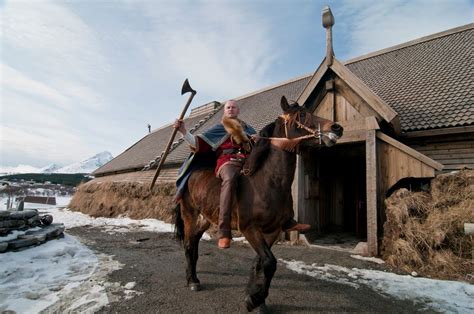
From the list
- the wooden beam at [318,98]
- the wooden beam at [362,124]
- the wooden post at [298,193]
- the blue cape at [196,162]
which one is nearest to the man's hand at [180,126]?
the blue cape at [196,162]

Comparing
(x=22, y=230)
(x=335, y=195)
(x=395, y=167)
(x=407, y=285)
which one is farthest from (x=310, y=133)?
(x=335, y=195)

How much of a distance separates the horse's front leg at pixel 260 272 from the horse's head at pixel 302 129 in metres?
1.26

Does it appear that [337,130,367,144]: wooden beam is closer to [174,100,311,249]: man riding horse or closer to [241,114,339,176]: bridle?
[174,100,311,249]: man riding horse

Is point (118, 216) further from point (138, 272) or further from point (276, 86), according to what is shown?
point (276, 86)

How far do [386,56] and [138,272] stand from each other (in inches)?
584

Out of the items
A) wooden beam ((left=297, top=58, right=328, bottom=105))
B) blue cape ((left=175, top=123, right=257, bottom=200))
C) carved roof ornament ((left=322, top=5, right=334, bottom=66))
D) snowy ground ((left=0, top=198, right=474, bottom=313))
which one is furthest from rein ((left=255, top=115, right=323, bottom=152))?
carved roof ornament ((left=322, top=5, right=334, bottom=66))

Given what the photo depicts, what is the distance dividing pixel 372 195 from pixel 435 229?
159 cm

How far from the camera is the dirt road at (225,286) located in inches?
140

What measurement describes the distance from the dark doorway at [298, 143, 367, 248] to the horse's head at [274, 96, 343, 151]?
5.06 meters

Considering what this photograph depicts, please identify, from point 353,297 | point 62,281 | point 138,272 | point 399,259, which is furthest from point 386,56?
point 62,281

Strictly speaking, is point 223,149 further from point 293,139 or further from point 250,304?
point 250,304

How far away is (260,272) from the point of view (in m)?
3.32

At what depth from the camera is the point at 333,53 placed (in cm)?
780

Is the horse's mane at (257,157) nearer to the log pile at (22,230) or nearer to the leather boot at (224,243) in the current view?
the leather boot at (224,243)
